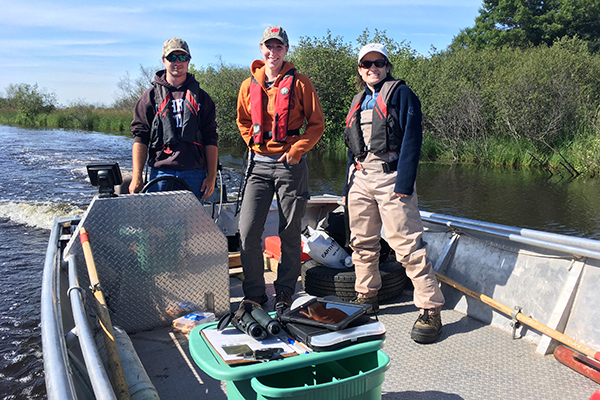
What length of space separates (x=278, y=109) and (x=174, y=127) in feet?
2.46

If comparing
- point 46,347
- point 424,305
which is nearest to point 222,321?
point 46,347

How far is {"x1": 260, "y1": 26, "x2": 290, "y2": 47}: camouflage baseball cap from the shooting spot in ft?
9.93

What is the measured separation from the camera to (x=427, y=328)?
284 cm

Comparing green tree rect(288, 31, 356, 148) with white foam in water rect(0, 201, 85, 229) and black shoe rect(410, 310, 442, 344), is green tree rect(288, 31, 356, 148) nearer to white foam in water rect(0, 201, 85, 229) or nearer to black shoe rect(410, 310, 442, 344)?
white foam in water rect(0, 201, 85, 229)

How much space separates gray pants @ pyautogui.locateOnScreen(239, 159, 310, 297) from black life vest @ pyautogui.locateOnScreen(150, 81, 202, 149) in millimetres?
489

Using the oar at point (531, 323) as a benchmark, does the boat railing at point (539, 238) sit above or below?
above

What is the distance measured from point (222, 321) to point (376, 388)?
0.66 meters

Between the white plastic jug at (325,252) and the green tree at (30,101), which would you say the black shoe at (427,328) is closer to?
the white plastic jug at (325,252)

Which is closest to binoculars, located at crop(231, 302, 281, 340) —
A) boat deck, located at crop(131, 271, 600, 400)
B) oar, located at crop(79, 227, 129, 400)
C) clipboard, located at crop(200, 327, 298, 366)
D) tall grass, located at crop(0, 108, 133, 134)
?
clipboard, located at crop(200, 327, 298, 366)

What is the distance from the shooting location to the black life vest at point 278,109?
3121mm

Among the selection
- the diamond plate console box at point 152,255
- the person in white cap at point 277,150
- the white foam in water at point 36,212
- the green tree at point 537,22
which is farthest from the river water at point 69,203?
the green tree at point 537,22

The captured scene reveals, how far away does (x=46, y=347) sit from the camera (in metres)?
1.76

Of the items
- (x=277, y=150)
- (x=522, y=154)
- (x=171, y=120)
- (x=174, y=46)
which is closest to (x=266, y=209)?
(x=277, y=150)

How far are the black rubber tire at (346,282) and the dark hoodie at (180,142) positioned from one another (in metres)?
1.20
